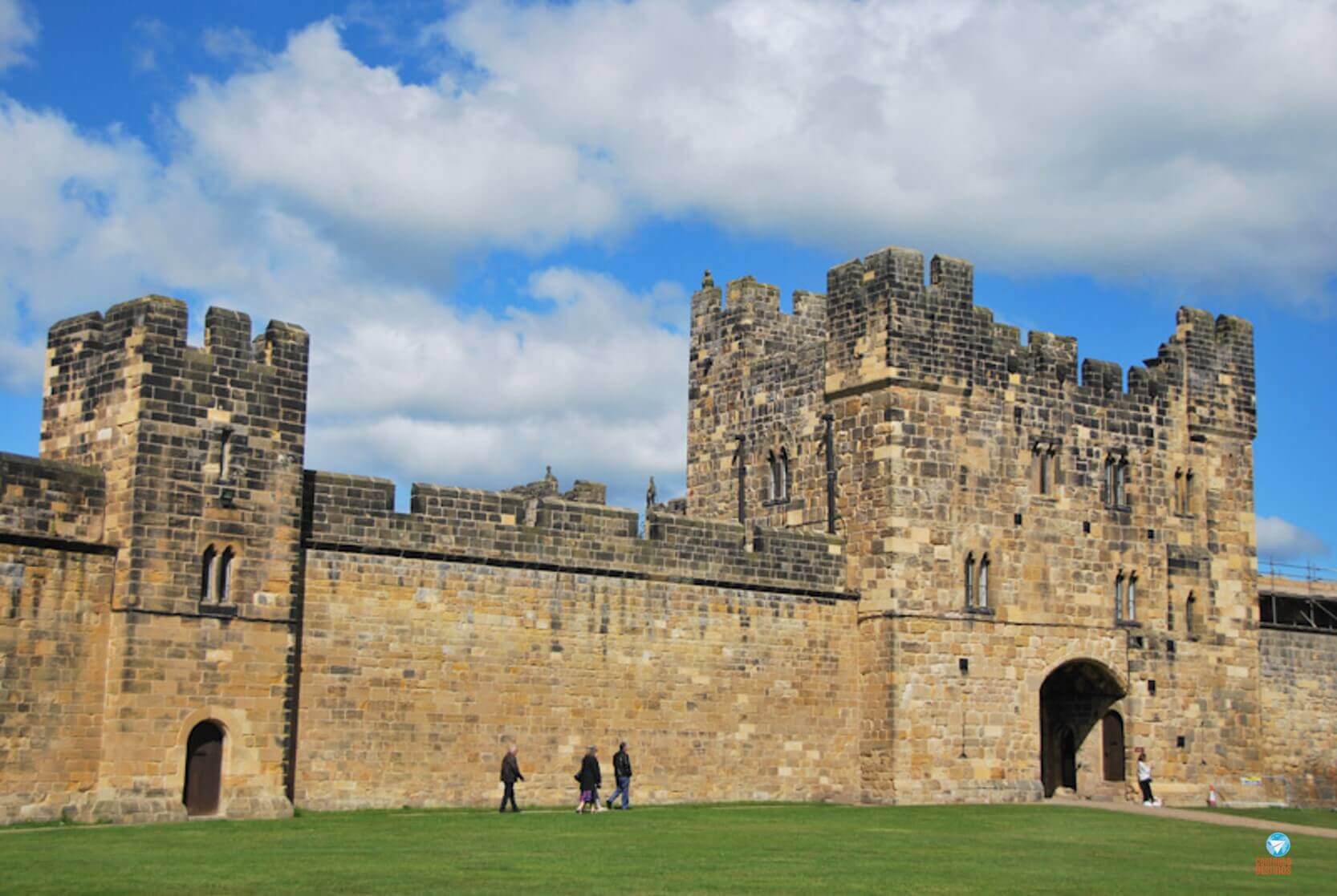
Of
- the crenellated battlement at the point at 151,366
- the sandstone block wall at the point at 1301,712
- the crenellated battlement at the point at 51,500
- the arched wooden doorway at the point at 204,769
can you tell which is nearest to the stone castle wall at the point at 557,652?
the arched wooden doorway at the point at 204,769

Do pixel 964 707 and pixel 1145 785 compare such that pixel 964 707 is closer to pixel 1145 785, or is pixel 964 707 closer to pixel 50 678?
pixel 1145 785

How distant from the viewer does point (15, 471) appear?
2514 centimetres

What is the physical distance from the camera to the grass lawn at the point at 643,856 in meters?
18.5

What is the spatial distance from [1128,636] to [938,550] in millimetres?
5254

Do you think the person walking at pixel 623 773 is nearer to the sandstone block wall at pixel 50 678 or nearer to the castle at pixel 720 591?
the castle at pixel 720 591

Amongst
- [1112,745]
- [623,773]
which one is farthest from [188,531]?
[1112,745]

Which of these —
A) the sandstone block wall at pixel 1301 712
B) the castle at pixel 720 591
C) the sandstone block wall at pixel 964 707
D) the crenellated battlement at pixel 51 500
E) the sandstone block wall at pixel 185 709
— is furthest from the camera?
the sandstone block wall at pixel 1301 712

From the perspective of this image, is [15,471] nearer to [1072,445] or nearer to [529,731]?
[529,731]

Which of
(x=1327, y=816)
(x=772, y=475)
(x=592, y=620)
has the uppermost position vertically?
(x=772, y=475)

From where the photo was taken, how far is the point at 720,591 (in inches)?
1299

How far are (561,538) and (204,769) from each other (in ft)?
24.6

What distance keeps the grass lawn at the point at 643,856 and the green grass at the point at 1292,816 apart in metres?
4.29

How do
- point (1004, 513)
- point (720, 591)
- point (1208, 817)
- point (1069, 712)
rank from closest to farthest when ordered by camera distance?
point (720, 591)
point (1208, 817)
point (1004, 513)
point (1069, 712)

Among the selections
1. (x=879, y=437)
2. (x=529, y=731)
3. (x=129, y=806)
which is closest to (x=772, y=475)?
(x=879, y=437)
